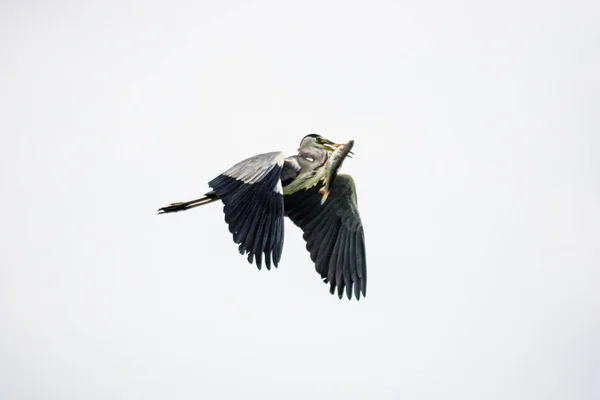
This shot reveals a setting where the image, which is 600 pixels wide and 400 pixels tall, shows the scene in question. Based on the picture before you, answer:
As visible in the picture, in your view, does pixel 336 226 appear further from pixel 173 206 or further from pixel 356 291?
pixel 173 206

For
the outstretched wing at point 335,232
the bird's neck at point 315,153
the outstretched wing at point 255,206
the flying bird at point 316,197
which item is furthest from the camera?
the outstretched wing at point 335,232

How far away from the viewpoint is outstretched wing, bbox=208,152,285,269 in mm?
14102

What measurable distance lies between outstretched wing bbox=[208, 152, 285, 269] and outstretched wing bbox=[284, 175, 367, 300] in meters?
1.58

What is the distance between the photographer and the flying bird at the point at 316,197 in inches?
583

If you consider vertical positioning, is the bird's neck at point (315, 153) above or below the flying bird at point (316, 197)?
above

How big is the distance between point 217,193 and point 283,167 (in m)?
1.56

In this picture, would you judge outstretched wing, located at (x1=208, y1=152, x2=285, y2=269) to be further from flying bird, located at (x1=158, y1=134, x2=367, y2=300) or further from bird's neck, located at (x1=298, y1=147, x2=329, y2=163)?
bird's neck, located at (x1=298, y1=147, x2=329, y2=163)

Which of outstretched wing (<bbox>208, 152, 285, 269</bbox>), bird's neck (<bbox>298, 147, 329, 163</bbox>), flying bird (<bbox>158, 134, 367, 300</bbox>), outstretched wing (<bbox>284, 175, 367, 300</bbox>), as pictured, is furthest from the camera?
outstretched wing (<bbox>284, 175, 367, 300</bbox>)

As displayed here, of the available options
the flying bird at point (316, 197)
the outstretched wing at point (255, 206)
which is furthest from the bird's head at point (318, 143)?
the outstretched wing at point (255, 206)

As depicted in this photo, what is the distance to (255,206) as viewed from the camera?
47.3ft

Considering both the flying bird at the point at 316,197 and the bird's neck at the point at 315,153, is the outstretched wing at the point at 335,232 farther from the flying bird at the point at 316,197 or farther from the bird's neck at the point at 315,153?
the bird's neck at the point at 315,153

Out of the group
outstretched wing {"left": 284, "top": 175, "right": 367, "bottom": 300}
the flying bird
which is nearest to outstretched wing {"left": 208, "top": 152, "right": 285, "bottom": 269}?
the flying bird

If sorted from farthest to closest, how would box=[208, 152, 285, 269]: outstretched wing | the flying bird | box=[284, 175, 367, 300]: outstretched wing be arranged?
box=[284, 175, 367, 300]: outstretched wing → the flying bird → box=[208, 152, 285, 269]: outstretched wing

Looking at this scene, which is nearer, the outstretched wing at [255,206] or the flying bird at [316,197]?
the outstretched wing at [255,206]
